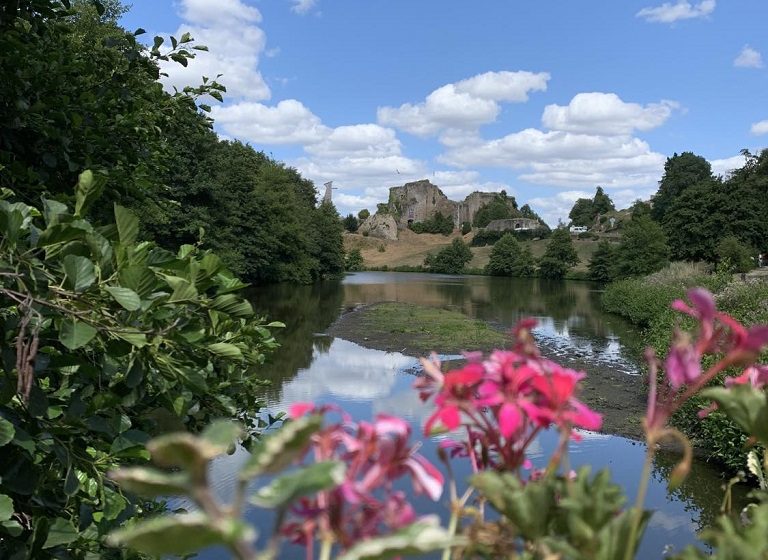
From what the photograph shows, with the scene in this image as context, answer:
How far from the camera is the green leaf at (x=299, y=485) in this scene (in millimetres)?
384

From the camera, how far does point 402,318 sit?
29.3m

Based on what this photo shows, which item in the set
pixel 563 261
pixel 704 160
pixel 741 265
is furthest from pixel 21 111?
pixel 704 160

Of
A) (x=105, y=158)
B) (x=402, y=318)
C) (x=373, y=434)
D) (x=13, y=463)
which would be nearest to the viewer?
(x=373, y=434)

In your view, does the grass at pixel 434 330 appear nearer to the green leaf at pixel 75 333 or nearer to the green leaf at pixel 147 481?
the green leaf at pixel 75 333

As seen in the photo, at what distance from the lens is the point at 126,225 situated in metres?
1.52

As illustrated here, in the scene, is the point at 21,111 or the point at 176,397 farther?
the point at 21,111

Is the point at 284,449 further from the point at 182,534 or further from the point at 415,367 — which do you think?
the point at 415,367

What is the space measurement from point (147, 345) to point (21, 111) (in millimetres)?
1913

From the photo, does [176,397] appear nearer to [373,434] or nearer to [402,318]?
[373,434]

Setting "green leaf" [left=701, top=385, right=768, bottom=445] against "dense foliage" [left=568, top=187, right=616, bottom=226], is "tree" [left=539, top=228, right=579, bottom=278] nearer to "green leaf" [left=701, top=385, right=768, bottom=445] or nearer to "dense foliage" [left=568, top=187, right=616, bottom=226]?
"dense foliage" [left=568, top=187, right=616, bottom=226]

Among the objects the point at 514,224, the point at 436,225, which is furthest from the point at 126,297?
the point at 436,225

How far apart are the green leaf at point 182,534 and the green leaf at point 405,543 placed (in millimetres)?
91

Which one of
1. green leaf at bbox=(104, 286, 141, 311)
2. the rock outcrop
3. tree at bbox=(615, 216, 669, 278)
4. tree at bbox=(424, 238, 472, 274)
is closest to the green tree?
tree at bbox=(615, 216, 669, 278)

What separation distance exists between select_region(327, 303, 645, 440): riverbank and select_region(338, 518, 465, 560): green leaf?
12.4 metres
